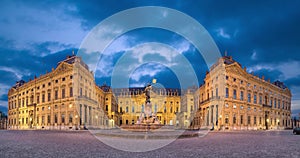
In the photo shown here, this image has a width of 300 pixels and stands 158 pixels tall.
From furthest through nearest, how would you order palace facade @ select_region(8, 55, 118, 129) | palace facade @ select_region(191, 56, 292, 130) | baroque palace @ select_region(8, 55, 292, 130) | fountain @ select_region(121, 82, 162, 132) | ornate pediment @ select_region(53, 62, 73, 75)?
1. palace facade @ select_region(191, 56, 292, 130)
2. baroque palace @ select_region(8, 55, 292, 130)
3. ornate pediment @ select_region(53, 62, 73, 75)
4. palace facade @ select_region(8, 55, 118, 129)
5. fountain @ select_region(121, 82, 162, 132)

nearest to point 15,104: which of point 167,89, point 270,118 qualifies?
point 167,89

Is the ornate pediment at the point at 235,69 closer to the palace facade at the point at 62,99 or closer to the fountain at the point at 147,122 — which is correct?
the fountain at the point at 147,122

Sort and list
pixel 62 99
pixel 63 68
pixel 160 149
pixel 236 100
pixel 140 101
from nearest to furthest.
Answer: pixel 160 149, pixel 62 99, pixel 63 68, pixel 236 100, pixel 140 101

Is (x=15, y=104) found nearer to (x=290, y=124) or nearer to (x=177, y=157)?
(x=177, y=157)

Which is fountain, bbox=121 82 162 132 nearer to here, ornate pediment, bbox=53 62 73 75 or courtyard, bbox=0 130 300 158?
courtyard, bbox=0 130 300 158

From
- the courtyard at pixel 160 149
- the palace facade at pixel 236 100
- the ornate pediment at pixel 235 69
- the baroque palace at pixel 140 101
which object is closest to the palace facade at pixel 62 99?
the baroque palace at pixel 140 101

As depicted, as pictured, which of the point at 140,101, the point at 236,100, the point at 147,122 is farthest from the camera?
the point at 140,101

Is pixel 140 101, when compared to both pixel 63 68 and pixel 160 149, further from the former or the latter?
pixel 160 149

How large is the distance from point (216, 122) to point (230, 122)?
9.90 feet

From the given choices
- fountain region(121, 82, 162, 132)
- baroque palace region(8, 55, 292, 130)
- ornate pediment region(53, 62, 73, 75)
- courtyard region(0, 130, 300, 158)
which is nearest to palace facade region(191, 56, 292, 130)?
baroque palace region(8, 55, 292, 130)

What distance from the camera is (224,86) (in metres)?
54.6

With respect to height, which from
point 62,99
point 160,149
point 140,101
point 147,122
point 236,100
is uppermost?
point 62,99

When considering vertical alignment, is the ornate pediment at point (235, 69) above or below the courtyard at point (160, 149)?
above

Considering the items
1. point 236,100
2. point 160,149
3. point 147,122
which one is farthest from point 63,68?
point 160,149
